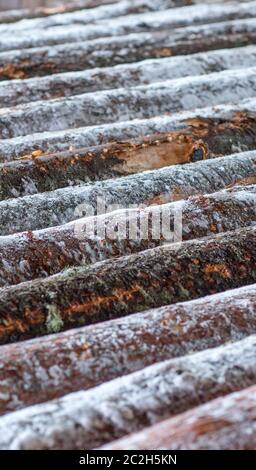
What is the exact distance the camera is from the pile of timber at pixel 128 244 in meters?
1.38

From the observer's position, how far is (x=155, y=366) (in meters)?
1.48

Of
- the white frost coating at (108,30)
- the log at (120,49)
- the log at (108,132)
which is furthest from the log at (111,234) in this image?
the white frost coating at (108,30)

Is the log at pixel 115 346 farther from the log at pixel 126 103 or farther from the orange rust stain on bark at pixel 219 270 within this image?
the log at pixel 126 103

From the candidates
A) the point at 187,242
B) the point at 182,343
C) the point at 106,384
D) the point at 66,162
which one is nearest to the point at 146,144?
the point at 66,162

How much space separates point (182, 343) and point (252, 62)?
2262 mm

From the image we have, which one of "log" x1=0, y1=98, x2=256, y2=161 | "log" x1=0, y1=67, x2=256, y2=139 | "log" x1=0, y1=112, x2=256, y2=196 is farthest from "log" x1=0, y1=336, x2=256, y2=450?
"log" x1=0, y1=67, x2=256, y2=139

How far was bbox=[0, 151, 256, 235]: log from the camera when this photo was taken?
2182 millimetres

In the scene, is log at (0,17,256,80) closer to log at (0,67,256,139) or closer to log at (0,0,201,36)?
log at (0,0,201,36)

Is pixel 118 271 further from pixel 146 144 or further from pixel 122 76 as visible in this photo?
pixel 122 76

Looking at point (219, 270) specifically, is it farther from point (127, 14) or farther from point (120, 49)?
point (127, 14)

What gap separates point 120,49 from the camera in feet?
12.0

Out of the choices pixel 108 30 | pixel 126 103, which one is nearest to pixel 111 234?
pixel 126 103

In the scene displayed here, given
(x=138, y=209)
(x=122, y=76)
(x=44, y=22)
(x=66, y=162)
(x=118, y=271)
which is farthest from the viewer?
(x=44, y=22)

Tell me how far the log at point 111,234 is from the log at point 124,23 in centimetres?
193
